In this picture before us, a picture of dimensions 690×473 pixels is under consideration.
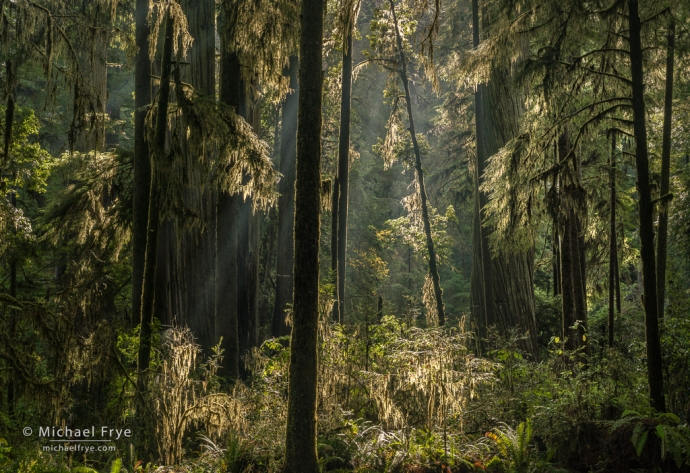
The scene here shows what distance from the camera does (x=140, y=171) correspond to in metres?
9.66

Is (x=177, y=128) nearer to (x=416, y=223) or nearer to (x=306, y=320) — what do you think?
(x=306, y=320)

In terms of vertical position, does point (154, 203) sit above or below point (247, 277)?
above

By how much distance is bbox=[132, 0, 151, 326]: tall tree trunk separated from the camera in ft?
30.6

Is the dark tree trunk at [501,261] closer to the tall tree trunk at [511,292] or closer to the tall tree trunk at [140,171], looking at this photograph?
the tall tree trunk at [511,292]

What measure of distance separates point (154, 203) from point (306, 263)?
9.61ft

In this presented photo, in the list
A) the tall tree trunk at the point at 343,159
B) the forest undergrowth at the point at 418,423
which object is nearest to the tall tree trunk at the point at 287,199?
the tall tree trunk at the point at 343,159

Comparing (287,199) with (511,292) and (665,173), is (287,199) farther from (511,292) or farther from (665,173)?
(665,173)

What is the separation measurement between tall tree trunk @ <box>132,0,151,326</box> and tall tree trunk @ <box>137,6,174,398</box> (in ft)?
3.76

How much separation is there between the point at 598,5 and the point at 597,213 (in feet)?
22.4

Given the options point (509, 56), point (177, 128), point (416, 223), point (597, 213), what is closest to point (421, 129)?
point (416, 223)

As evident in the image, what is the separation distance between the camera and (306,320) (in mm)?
6004

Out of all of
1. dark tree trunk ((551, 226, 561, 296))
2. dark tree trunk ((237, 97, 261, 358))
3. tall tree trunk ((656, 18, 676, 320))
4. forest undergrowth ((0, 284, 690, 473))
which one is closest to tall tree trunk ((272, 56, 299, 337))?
dark tree trunk ((237, 97, 261, 358))

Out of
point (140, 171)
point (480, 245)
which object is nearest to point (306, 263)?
point (140, 171)

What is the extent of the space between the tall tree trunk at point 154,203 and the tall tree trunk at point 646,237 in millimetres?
5949
